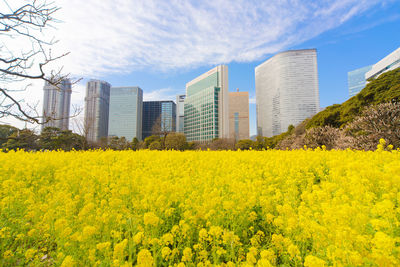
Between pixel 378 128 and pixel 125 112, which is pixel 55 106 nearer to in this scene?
pixel 378 128

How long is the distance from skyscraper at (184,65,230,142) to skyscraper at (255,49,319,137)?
138 ft

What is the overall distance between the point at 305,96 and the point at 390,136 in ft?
369

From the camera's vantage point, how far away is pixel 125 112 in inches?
4048

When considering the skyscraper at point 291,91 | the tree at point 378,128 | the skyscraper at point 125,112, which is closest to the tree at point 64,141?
the tree at point 378,128

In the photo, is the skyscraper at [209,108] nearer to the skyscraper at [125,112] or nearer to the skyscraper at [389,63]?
the skyscraper at [125,112]

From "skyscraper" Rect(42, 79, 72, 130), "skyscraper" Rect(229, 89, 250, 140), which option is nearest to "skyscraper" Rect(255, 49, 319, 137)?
"skyscraper" Rect(229, 89, 250, 140)

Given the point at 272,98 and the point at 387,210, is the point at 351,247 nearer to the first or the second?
the point at 387,210

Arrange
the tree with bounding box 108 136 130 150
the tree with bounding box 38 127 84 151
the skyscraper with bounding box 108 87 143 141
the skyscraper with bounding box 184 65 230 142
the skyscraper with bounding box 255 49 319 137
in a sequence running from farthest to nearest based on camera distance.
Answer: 1. the skyscraper with bounding box 255 49 319 137
2. the skyscraper with bounding box 108 87 143 141
3. the skyscraper with bounding box 184 65 230 142
4. the tree with bounding box 108 136 130 150
5. the tree with bounding box 38 127 84 151

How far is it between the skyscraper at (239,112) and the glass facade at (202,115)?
31.2m

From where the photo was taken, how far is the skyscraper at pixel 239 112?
117 meters

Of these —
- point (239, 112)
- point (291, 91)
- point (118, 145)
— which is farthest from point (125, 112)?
point (291, 91)

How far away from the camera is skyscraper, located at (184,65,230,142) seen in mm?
81375

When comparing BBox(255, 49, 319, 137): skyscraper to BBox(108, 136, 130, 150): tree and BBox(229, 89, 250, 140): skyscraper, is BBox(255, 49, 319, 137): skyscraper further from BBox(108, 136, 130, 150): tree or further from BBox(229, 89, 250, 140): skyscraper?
BBox(108, 136, 130, 150): tree

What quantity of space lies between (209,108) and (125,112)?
49285mm
